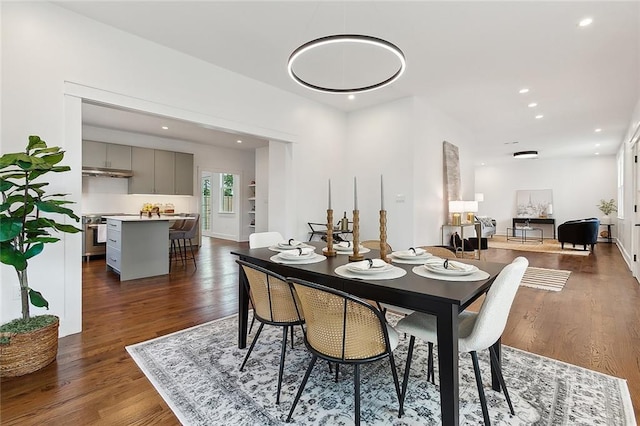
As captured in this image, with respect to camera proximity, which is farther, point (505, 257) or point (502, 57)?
point (505, 257)

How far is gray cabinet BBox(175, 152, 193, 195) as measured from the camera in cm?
741

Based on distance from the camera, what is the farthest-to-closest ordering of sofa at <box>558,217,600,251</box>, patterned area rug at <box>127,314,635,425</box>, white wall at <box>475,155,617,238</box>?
1. white wall at <box>475,155,617,238</box>
2. sofa at <box>558,217,600,251</box>
3. patterned area rug at <box>127,314,635,425</box>

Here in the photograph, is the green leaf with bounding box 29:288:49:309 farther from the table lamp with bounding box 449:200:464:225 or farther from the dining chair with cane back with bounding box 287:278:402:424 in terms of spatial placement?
the table lamp with bounding box 449:200:464:225

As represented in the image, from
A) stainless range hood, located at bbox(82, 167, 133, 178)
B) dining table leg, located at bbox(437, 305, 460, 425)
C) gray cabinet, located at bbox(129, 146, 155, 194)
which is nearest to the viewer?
dining table leg, located at bbox(437, 305, 460, 425)

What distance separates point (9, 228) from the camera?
→ 192 cm

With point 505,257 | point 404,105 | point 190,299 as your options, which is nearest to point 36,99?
point 190,299

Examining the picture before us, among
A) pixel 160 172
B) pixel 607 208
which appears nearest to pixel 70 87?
pixel 160 172

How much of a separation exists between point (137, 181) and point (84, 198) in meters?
1.03

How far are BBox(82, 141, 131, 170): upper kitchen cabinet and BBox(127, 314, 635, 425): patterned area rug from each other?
17.4 feet

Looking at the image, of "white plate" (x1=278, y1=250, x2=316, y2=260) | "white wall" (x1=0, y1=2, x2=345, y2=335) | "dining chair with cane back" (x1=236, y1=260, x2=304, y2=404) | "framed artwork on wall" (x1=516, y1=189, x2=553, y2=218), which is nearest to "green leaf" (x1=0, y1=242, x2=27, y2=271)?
"white wall" (x1=0, y1=2, x2=345, y2=335)

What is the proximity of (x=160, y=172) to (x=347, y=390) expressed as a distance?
6821mm

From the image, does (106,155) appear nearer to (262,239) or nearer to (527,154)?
(262,239)

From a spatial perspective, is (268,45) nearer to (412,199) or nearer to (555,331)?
(412,199)

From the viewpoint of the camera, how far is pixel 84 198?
6.43 meters
